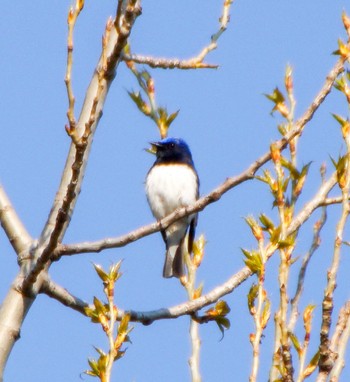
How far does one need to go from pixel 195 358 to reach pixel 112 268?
400 mm

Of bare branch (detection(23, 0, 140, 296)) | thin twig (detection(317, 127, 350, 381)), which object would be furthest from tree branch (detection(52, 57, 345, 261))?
thin twig (detection(317, 127, 350, 381))

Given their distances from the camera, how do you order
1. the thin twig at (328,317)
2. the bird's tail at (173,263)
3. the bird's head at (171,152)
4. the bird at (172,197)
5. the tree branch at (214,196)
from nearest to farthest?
the thin twig at (328,317) → the tree branch at (214,196) → the bird's tail at (173,263) → the bird at (172,197) → the bird's head at (171,152)

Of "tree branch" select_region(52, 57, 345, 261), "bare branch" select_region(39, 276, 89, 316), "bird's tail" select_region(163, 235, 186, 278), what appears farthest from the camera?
"bird's tail" select_region(163, 235, 186, 278)

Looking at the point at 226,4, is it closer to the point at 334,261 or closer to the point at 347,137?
the point at 347,137

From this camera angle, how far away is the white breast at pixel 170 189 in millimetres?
8016

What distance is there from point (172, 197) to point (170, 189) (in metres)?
0.07

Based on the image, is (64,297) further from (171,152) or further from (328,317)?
(171,152)

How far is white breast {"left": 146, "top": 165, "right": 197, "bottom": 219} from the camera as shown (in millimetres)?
8016

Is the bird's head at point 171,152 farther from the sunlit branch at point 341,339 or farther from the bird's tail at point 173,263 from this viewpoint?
the sunlit branch at point 341,339

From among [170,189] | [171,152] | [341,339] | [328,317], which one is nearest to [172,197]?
[170,189]

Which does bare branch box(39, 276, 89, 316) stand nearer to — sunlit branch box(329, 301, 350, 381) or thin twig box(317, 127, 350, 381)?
sunlit branch box(329, 301, 350, 381)

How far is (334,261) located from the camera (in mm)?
2559

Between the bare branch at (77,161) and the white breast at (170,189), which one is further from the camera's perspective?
the white breast at (170,189)

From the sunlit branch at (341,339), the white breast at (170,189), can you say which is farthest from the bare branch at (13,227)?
the white breast at (170,189)
